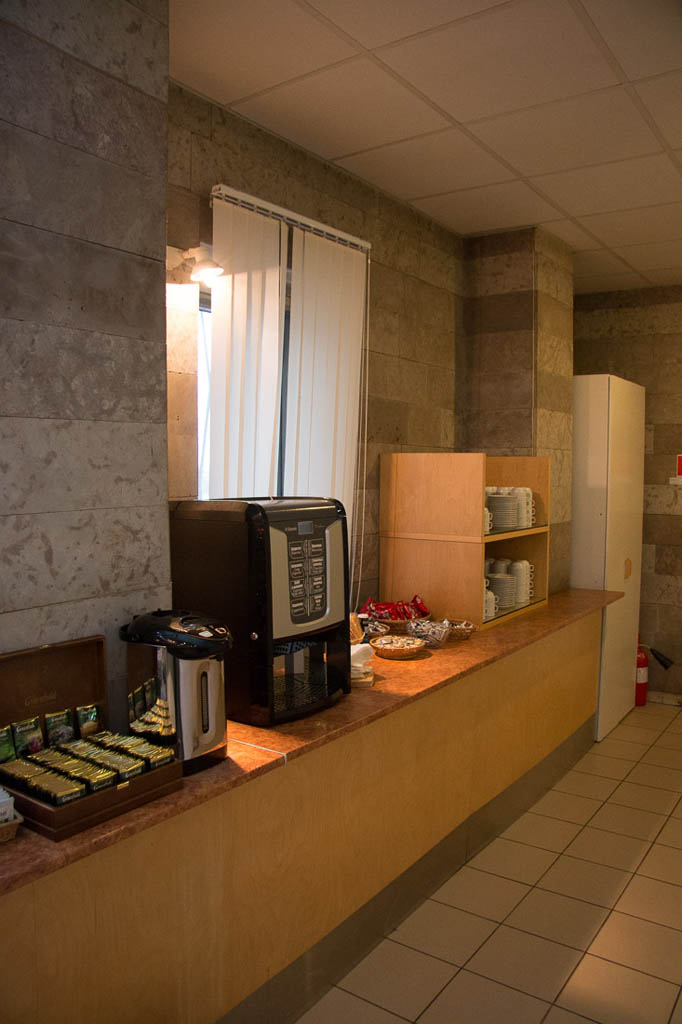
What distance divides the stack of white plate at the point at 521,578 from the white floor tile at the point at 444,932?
149 centimetres

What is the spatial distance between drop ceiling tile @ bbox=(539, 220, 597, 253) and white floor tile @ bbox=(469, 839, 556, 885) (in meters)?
2.95

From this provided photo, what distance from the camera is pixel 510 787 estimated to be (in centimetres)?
346

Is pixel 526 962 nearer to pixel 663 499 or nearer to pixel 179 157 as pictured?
pixel 179 157

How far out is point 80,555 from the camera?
6.16ft

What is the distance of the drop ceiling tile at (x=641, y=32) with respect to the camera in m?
2.15

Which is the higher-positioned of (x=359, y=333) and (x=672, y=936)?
(x=359, y=333)

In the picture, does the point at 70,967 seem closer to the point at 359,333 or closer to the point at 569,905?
the point at 569,905

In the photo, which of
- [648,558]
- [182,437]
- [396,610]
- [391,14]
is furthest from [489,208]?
[648,558]

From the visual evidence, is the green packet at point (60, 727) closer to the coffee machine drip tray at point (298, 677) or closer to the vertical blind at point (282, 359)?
the coffee machine drip tray at point (298, 677)

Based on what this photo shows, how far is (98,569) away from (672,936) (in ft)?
7.31

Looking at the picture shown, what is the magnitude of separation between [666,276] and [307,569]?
4.00 meters

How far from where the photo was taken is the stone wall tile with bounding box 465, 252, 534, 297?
4.20 metres

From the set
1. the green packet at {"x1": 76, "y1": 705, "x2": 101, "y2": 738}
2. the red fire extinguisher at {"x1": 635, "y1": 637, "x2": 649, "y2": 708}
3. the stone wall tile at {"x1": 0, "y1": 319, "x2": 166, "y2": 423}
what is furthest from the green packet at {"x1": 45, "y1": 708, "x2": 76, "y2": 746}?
the red fire extinguisher at {"x1": 635, "y1": 637, "x2": 649, "y2": 708}

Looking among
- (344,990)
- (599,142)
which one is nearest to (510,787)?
(344,990)
